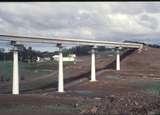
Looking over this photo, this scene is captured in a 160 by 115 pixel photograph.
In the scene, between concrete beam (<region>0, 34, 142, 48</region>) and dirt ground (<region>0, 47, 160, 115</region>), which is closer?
dirt ground (<region>0, 47, 160, 115</region>)

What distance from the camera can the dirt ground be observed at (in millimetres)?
39000

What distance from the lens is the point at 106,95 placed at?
7025 centimetres

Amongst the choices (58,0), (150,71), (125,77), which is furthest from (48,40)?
(58,0)

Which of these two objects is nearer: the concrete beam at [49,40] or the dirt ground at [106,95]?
the dirt ground at [106,95]

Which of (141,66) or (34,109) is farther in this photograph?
(141,66)

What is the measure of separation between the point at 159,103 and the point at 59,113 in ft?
31.5

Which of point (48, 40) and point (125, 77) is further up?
point (48, 40)

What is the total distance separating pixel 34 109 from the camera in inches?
1640

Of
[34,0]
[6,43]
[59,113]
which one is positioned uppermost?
[6,43]

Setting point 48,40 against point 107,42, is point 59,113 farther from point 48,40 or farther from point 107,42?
point 107,42

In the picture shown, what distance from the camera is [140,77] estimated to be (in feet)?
366

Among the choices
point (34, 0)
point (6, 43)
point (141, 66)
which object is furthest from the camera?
point (141, 66)

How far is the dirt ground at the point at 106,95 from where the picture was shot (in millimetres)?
39000

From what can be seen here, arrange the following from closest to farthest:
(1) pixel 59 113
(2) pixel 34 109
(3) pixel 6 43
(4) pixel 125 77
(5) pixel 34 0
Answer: (5) pixel 34 0 → (1) pixel 59 113 → (2) pixel 34 109 → (3) pixel 6 43 → (4) pixel 125 77
